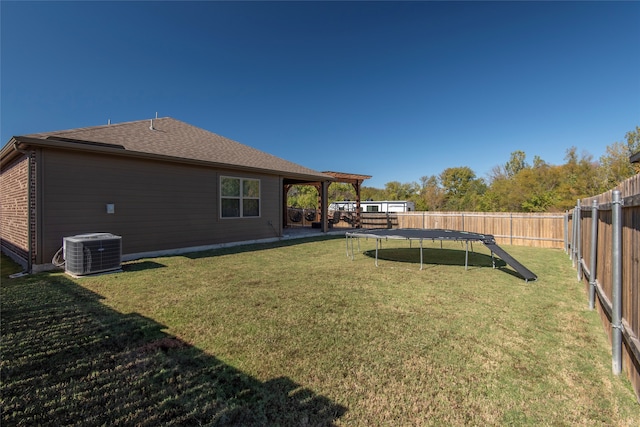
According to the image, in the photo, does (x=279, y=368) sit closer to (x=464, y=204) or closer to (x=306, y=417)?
(x=306, y=417)

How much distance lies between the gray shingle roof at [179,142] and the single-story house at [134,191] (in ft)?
0.11

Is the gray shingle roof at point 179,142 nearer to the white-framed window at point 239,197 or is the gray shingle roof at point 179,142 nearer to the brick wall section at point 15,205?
the white-framed window at point 239,197

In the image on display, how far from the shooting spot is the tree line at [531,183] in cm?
1895

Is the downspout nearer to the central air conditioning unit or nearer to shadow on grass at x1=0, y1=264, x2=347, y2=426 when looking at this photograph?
the central air conditioning unit

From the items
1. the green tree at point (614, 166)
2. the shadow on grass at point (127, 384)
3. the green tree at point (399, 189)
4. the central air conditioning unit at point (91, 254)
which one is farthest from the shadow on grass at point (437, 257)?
the green tree at point (399, 189)

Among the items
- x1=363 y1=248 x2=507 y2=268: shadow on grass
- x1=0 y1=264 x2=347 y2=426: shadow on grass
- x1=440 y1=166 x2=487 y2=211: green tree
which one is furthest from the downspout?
x1=440 y1=166 x2=487 y2=211: green tree

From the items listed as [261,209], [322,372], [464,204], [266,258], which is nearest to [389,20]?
[261,209]

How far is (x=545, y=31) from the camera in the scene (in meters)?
9.83

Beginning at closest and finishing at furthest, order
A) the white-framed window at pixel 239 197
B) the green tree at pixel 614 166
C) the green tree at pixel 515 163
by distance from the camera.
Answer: the white-framed window at pixel 239 197, the green tree at pixel 614 166, the green tree at pixel 515 163

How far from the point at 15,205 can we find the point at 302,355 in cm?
861

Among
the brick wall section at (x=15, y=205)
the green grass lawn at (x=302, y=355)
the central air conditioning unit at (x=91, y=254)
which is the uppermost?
the brick wall section at (x=15, y=205)

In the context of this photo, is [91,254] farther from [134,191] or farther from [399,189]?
[399,189]

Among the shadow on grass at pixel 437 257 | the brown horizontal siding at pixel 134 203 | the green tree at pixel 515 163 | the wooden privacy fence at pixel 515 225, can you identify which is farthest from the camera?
the green tree at pixel 515 163

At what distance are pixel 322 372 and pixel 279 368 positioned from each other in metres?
0.36
